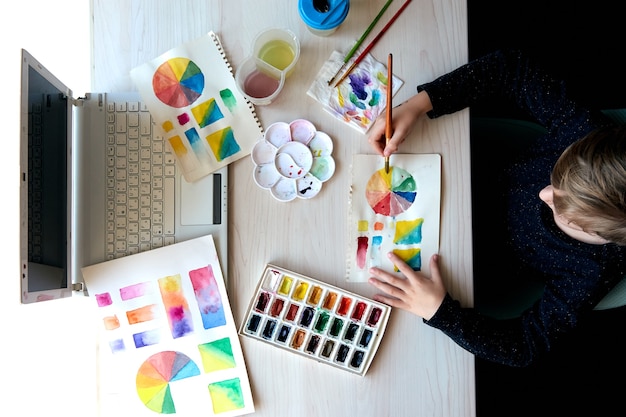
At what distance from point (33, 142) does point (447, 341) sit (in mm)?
725

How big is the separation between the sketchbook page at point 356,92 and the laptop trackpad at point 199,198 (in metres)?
0.23

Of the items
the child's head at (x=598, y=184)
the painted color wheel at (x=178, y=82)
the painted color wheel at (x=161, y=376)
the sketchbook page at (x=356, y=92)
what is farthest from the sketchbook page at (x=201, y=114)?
the child's head at (x=598, y=184)

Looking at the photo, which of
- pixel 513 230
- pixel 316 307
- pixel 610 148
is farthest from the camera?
pixel 513 230

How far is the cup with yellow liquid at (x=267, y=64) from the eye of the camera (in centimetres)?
87

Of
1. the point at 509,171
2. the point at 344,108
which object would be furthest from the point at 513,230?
the point at 344,108

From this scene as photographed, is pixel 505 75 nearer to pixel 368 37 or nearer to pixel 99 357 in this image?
pixel 368 37

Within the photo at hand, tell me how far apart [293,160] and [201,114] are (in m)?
0.18

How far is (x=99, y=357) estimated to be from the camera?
85 centimetres

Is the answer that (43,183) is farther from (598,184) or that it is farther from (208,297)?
(598,184)

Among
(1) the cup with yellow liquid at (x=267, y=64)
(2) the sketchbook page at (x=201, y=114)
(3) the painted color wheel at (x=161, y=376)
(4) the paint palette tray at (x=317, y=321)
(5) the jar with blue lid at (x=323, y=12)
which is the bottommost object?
(3) the painted color wheel at (x=161, y=376)

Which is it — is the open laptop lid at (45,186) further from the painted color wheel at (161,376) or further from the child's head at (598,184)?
the child's head at (598,184)

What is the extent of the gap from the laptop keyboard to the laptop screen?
0.07 metres

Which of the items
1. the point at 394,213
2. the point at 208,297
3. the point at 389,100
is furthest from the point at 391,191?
the point at 208,297

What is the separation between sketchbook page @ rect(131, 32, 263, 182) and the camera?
0.88 metres
